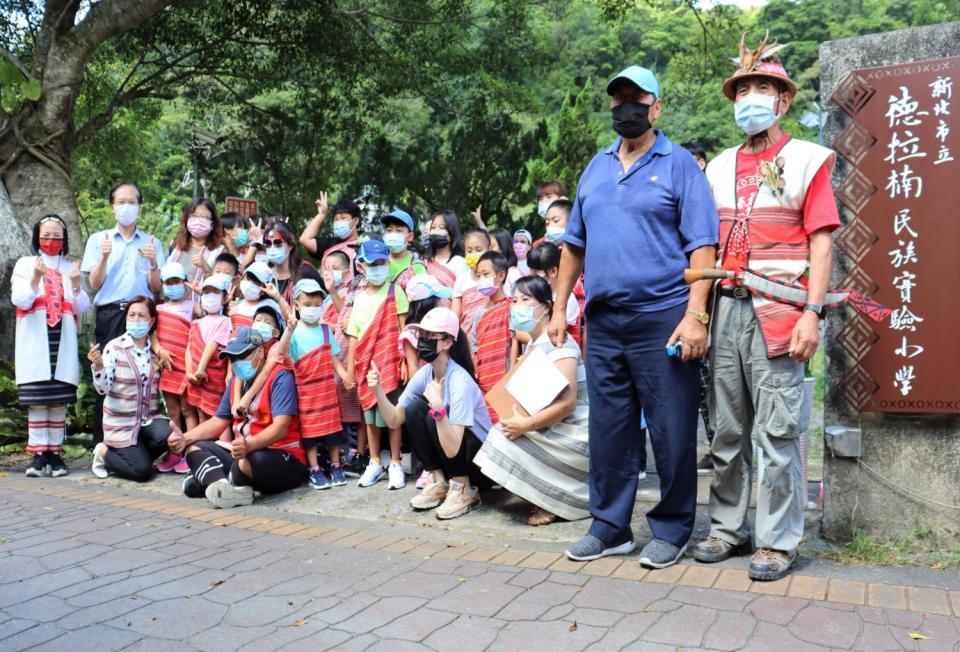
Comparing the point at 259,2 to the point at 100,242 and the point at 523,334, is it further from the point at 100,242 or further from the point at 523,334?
the point at 523,334

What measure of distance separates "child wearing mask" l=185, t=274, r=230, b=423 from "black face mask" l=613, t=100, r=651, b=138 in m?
3.83

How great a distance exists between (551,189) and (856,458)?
138 inches

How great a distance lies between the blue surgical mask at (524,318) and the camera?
16.0ft

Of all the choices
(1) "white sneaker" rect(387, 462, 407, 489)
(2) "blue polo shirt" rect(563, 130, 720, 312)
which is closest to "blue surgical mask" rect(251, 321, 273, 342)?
(1) "white sneaker" rect(387, 462, 407, 489)

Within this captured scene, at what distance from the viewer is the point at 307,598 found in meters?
3.62

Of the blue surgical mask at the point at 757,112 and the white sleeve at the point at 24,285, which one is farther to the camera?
the white sleeve at the point at 24,285

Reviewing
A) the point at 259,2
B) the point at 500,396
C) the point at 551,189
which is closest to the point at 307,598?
the point at 500,396

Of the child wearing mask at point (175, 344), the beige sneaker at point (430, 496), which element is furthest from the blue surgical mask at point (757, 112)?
the child wearing mask at point (175, 344)

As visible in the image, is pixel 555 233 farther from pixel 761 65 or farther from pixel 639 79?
pixel 761 65

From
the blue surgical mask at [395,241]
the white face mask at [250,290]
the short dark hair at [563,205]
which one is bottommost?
the white face mask at [250,290]

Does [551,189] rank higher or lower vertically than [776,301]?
higher

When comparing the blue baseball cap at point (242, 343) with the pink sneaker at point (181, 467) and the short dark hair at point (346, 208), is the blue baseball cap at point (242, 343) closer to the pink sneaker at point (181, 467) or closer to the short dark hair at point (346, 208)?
the pink sneaker at point (181, 467)

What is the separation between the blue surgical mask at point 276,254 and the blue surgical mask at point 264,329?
3.77ft

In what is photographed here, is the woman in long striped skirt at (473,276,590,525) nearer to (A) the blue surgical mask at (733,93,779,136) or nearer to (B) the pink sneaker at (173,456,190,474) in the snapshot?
(A) the blue surgical mask at (733,93,779,136)
